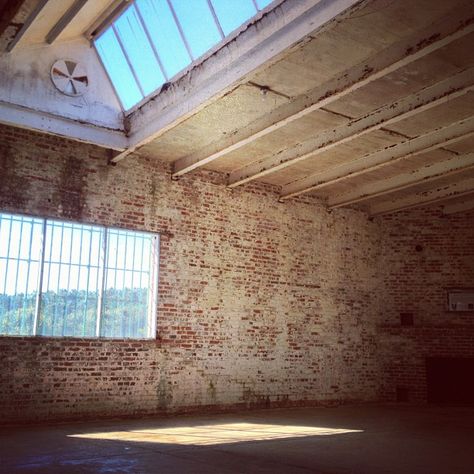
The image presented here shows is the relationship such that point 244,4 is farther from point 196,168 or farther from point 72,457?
point 72,457

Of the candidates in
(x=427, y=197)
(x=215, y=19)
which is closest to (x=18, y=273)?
(x=215, y=19)

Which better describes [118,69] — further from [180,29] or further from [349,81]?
[349,81]

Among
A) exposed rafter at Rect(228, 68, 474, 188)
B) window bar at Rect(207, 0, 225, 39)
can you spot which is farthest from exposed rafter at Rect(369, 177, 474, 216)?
window bar at Rect(207, 0, 225, 39)

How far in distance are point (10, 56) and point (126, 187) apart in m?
2.78

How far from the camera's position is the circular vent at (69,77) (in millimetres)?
8461

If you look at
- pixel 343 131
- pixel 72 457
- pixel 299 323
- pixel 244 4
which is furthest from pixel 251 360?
pixel 244 4

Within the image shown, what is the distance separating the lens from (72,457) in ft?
18.0

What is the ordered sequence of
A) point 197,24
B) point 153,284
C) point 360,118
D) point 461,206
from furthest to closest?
1. point 461,206
2. point 153,284
3. point 360,118
4. point 197,24

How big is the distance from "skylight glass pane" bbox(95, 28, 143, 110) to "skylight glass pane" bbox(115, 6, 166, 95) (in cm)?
19

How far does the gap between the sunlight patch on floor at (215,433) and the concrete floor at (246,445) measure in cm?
1

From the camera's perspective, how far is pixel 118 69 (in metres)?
8.75

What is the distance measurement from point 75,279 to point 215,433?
3.40 m

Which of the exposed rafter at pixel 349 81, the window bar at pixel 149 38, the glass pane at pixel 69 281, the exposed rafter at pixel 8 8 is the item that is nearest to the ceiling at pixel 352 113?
the exposed rafter at pixel 349 81

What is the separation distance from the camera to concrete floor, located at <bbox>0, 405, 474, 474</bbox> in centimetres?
513
